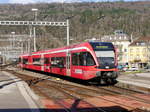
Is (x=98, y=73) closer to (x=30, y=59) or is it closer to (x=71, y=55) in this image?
(x=71, y=55)

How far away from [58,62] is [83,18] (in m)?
23.3

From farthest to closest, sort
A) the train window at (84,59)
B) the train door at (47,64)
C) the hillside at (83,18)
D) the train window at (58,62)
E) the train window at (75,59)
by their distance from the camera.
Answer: the hillside at (83,18)
the train door at (47,64)
the train window at (58,62)
the train window at (75,59)
the train window at (84,59)

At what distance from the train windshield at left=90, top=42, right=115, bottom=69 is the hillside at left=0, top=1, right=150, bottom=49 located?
13297 millimetres

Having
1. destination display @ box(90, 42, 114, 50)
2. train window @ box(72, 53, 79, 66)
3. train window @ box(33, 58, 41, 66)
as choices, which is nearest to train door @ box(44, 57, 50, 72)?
train window @ box(33, 58, 41, 66)

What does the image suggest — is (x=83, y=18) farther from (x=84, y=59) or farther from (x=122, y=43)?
(x=122, y=43)

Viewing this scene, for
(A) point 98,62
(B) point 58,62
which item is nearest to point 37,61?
(B) point 58,62

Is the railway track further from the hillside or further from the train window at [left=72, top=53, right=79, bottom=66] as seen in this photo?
the hillside

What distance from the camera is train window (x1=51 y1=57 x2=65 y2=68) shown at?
2847 centimetres

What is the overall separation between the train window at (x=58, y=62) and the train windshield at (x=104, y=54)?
23.2 ft

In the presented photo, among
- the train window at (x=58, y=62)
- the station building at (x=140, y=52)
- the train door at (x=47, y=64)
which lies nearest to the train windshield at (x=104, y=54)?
the train window at (x=58, y=62)

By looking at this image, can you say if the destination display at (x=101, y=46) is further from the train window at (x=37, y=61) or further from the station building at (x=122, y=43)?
the station building at (x=122, y=43)

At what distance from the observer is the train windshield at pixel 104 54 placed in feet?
68.8

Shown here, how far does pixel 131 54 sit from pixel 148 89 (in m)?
75.8

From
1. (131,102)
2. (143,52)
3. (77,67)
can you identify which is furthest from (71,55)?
(143,52)
